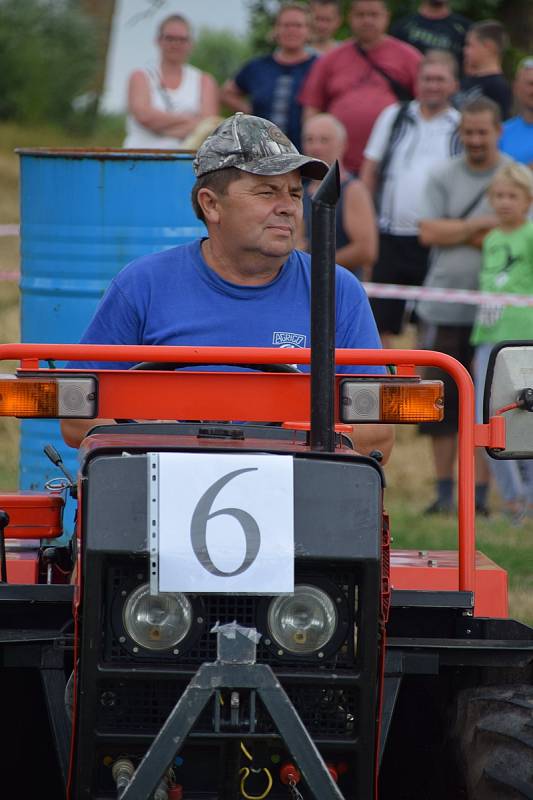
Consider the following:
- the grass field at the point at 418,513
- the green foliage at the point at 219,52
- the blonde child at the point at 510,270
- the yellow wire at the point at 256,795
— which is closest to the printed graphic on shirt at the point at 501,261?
the blonde child at the point at 510,270

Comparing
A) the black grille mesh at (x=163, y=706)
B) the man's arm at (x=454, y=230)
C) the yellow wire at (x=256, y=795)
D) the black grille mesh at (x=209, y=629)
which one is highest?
the man's arm at (x=454, y=230)

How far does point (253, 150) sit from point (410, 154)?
534 centimetres

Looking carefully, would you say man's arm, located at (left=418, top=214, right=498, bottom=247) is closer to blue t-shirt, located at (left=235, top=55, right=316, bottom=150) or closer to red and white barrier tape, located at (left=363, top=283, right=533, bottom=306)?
red and white barrier tape, located at (left=363, top=283, right=533, bottom=306)

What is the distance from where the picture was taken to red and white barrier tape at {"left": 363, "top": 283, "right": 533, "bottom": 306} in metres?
8.30

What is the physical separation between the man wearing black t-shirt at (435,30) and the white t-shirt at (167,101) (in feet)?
4.72

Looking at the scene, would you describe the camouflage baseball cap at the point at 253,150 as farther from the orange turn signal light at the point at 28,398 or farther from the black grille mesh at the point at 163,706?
the black grille mesh at the point at 163,706

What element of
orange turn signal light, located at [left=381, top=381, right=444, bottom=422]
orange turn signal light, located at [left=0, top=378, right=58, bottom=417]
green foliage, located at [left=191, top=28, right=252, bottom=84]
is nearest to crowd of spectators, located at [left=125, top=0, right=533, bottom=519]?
orange turn signal light, located at [left=381, top=381, right=444, bottom=422]

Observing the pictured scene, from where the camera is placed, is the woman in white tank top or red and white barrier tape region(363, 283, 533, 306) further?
→ the woman in white tank top

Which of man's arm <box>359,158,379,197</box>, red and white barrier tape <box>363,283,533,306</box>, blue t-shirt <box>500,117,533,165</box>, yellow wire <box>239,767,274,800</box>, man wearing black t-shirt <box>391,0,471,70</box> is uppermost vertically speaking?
man wearing black t-shirt <box>391,0,471,70</box>

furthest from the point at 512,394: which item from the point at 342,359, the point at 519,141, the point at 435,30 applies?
the point at 435,30

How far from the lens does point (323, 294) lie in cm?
297

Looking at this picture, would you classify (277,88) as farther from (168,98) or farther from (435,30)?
(435,30)

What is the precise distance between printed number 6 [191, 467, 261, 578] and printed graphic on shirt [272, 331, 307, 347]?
1.21m

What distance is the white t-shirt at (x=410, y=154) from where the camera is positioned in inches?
368
